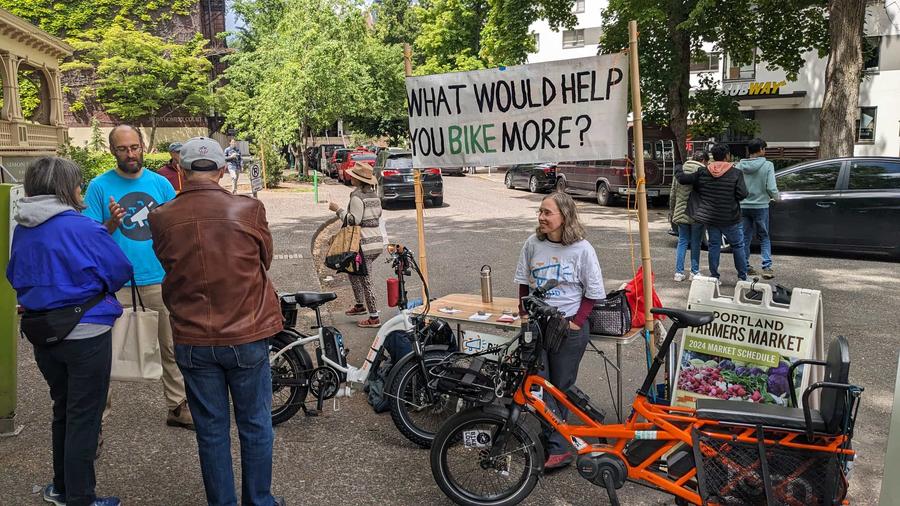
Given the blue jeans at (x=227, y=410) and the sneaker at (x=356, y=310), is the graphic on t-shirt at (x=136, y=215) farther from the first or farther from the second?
the sneaker at (x=356, y=310)

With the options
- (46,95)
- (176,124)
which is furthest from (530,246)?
(176,124)

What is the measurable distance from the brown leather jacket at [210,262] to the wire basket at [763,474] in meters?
2.26

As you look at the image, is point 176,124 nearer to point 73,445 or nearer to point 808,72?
point 808,72

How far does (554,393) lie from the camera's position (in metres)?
3.96

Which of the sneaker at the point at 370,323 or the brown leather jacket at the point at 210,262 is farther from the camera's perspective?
the sneaker at the point at 370,323

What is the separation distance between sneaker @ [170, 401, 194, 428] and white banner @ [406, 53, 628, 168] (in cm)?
261

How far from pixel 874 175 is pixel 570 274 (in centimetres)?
848

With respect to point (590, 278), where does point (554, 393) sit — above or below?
below

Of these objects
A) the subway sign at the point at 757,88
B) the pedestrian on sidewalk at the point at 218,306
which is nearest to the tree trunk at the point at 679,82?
the subway sign at the point at 757,88

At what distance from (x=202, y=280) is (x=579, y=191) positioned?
765 inches

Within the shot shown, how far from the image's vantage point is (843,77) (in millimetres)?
14969

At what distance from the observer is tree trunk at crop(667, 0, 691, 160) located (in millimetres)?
19078

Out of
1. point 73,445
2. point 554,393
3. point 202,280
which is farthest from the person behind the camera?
point 554,393

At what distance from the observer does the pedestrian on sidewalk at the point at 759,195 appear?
9.19 m
